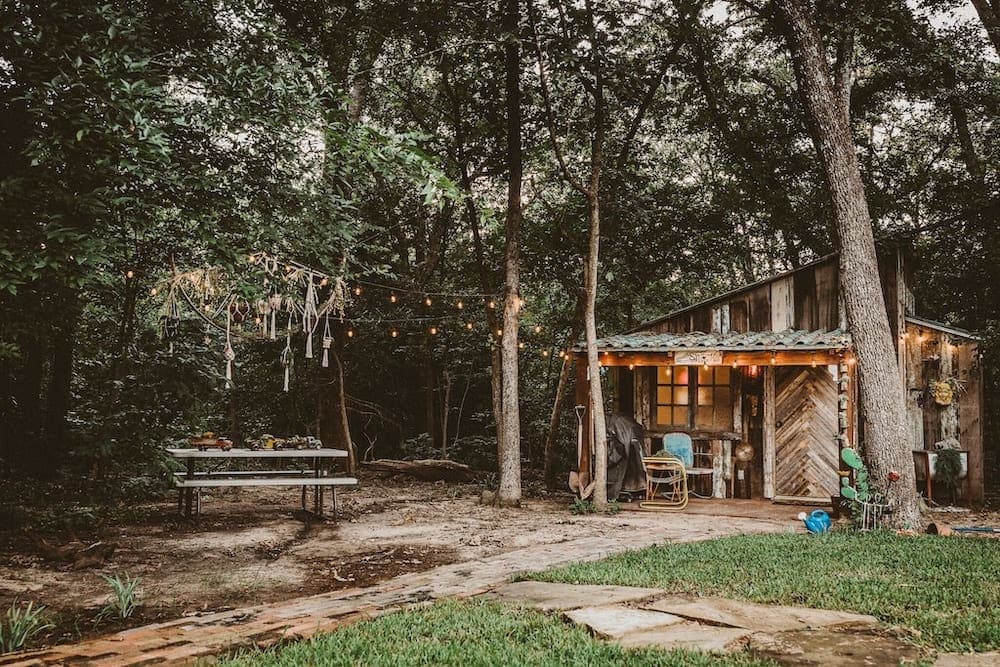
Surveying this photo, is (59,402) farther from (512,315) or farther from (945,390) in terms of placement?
(945,390)

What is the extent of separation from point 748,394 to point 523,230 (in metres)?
5.30

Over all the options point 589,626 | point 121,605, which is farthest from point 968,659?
point 121,605

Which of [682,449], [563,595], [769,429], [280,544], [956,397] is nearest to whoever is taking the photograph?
[563,595]

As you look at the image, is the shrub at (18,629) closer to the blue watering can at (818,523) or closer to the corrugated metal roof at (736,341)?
the blue watering can at (818,523)

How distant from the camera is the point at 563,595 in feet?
16.6

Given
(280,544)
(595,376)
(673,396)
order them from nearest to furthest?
(280,544)
(595,376)
(673,396)

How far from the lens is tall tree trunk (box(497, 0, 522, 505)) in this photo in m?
11.1

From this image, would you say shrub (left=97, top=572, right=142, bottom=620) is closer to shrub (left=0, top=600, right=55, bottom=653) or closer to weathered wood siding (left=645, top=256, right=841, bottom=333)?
shrub (left=0, top=600, right=55, bottom=653)

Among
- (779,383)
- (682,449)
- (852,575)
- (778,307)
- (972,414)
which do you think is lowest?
(852,575)

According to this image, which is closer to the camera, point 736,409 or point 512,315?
point 512,315

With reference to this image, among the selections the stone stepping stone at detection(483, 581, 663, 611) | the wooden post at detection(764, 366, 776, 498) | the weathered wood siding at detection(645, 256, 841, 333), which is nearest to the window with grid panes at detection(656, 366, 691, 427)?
the weathered wood siding at detection(645, 256, 841, 333)

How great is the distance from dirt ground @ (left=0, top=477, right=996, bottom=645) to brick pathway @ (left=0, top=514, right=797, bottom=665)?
0.51 meters

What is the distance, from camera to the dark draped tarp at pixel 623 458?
37.6 ft

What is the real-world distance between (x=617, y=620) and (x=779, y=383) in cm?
893
